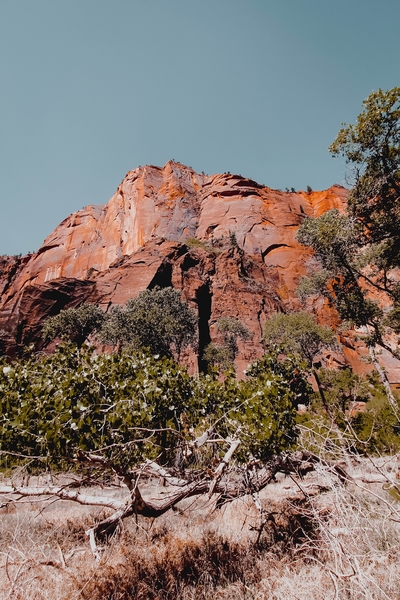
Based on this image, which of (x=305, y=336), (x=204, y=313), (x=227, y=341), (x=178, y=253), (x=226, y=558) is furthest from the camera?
(x=178, y=253)

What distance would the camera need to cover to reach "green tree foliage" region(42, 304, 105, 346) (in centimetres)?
3269

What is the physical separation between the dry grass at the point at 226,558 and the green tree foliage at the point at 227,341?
89.6 ft

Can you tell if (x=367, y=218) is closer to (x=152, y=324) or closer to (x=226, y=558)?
(x=226, y=558)

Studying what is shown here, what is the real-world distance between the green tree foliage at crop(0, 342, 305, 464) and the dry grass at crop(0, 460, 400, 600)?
1094mm

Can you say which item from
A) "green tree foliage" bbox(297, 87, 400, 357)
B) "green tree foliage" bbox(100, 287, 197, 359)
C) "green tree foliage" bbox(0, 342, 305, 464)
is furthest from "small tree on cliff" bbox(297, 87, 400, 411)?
"green tree foliage" bbox(100, 287, 197, 359)

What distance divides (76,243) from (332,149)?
7422 cm

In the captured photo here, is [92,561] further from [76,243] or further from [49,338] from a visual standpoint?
[76,243]

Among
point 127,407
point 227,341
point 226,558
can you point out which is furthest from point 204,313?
point 127,407

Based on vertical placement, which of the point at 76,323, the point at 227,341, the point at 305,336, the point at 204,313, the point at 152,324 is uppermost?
the point at 204,313

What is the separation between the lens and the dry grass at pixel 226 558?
3715mm

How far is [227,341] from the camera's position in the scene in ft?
127

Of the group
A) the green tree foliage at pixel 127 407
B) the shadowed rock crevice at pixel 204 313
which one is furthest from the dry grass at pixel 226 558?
the shadowed rock crevice at pixel 204 313

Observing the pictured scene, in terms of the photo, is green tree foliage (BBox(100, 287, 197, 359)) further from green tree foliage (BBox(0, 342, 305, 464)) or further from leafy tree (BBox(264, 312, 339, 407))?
green tree foliage (BBox(0, 342, 305, 464))

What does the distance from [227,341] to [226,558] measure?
108 feet
